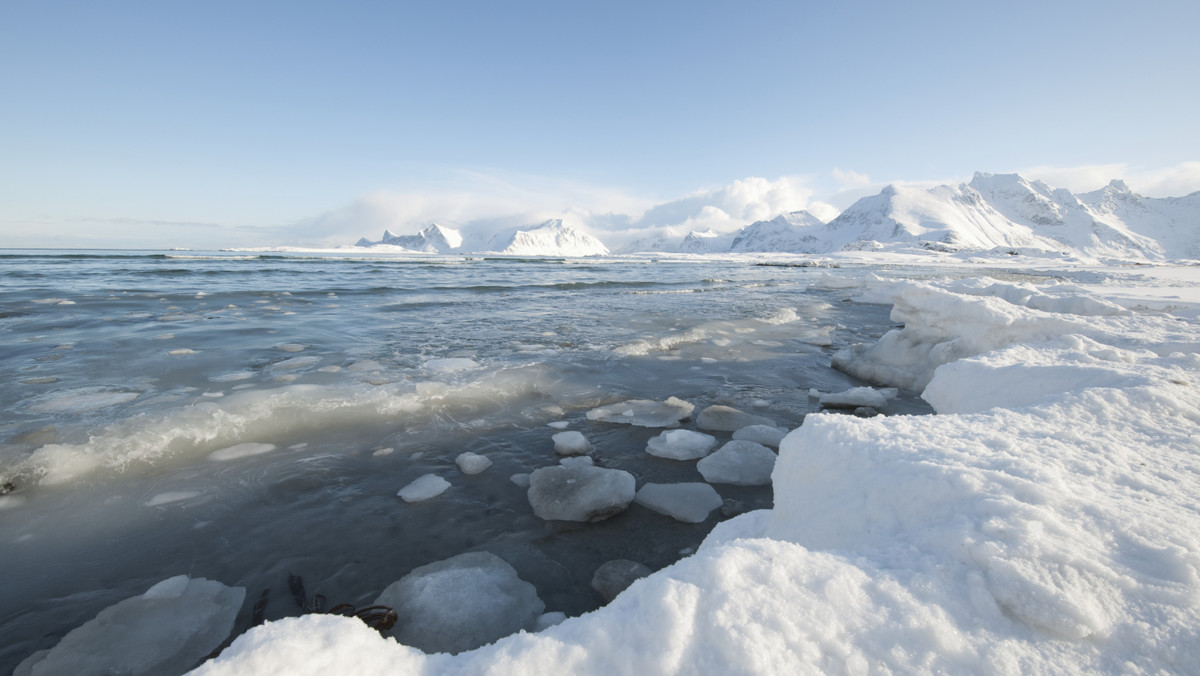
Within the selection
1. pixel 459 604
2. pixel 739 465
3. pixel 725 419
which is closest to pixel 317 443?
pixel 459 604

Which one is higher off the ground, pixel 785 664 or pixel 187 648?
pixel 785 664

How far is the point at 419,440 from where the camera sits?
4.11 meters

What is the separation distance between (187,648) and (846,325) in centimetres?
1203

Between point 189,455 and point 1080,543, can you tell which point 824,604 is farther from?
point 189,455

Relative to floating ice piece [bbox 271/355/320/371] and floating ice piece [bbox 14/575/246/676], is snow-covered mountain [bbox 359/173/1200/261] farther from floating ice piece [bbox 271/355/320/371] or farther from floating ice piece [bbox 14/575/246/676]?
floating ice piece [bbox 14/575/246/676]

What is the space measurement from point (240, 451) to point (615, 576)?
342 cm

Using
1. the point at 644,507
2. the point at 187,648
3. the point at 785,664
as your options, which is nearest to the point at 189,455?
the point at 187,648

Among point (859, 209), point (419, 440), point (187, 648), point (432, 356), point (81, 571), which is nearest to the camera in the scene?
point (187, 648)

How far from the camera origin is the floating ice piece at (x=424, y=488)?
3217 mm

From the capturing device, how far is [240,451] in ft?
12.5

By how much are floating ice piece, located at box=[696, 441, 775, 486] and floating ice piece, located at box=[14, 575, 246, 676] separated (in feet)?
9.93

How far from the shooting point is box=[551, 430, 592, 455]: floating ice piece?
156 inches

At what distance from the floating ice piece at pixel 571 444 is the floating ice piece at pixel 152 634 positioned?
7.43ft

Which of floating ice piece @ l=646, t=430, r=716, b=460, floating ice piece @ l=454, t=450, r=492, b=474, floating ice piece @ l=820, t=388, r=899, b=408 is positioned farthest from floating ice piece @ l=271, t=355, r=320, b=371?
floating ice piece @ l=820, t=388, r=899, b=408
